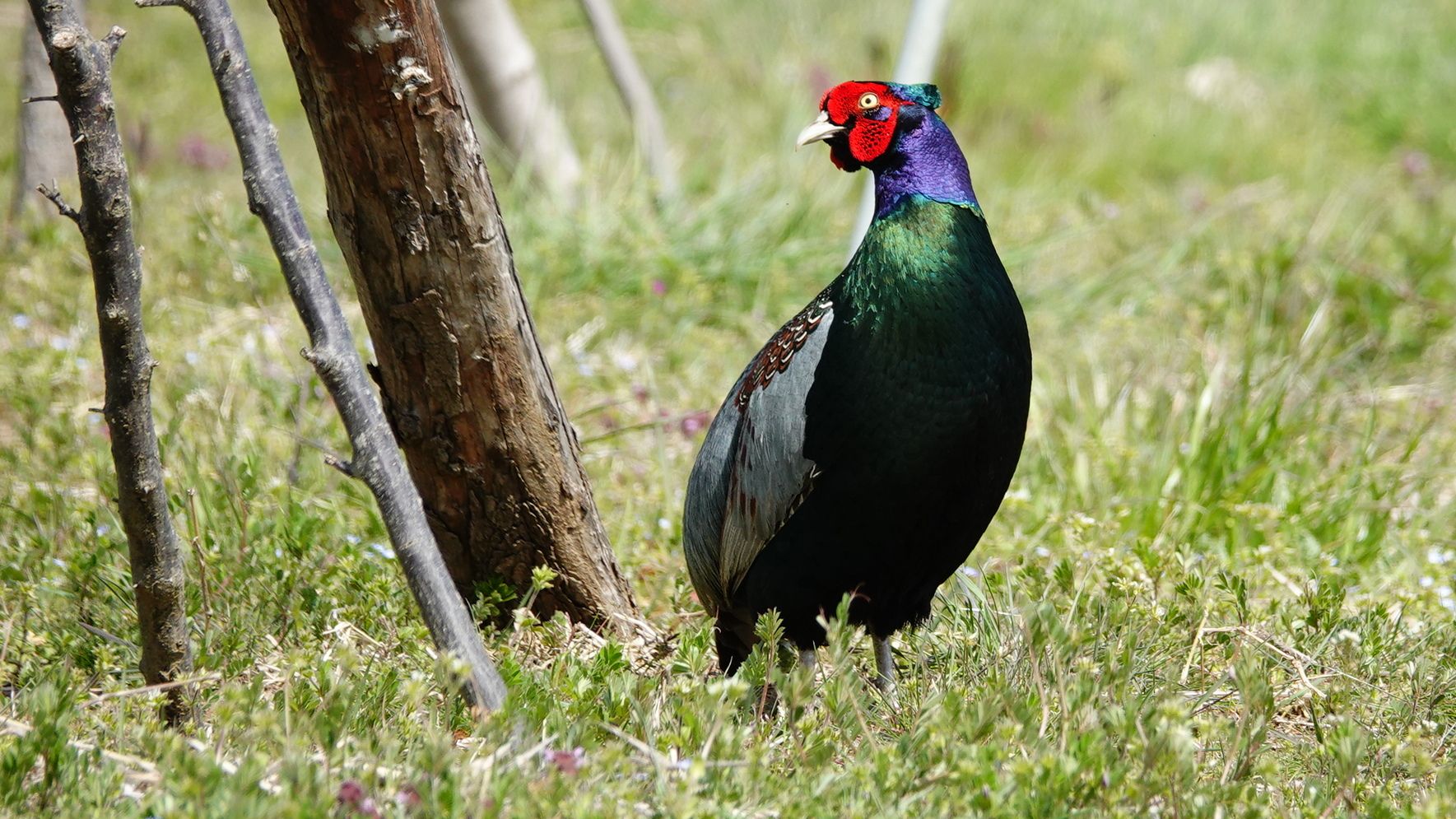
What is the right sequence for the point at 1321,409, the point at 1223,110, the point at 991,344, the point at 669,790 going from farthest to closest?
the point at 1223,110
the point at 1321,409
the point at 991,344
the point at 669,790

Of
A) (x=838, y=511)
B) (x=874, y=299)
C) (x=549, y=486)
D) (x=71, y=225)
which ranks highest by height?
(x=71, y=225)

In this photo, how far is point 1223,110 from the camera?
7.96 meters

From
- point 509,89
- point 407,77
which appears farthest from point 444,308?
point 509,89

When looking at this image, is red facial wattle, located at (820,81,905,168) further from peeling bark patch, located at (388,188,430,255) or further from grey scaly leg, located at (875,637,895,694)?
grey scaly leg, located at (875,637,895,694)

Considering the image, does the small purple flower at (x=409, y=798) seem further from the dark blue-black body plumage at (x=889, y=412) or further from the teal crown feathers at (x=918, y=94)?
the teal crown feathers at (x=918, y=94)

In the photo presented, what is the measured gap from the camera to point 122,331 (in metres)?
2.02

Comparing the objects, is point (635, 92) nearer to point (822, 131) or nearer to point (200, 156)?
point (200, 156)

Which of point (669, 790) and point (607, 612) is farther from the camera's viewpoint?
point (607, 612)

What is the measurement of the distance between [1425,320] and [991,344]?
341 cm

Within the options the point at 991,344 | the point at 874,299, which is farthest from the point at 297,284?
the point at 991,344

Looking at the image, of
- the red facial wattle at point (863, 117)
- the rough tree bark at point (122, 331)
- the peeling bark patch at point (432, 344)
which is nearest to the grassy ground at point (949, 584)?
the rough tree bark at point (122, 331)

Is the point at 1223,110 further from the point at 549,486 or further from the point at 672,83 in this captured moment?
the point at 549,486

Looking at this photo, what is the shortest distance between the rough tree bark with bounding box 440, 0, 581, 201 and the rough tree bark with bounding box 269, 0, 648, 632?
2762 mm

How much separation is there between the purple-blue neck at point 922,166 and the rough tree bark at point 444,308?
0.74m
